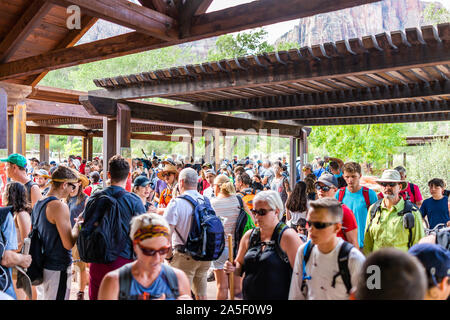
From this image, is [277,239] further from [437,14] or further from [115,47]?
[437,14]

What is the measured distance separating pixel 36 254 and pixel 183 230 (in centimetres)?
122

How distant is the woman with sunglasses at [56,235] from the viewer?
10.1ft

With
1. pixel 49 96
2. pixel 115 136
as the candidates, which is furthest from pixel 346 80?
pixel 49 96

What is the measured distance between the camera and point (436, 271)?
5.77 feet

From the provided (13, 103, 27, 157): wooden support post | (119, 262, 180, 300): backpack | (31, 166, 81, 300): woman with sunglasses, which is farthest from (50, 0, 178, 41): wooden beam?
(13, 103, 27, 157): wooden support post

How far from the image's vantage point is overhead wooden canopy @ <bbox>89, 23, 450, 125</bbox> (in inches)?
173

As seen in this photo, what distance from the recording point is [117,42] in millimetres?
4410

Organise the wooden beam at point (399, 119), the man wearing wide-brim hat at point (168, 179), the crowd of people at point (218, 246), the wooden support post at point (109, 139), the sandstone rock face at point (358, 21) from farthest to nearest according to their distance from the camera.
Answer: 1. the sandstone rock face at point (358, 21)
2. the wooden beam at point (399, 119)
3. the wooden support post at point (109, 139)
4. the man wearing wide-brim hat at point (168, 179)
5. the crowd of people at point (218, 246)

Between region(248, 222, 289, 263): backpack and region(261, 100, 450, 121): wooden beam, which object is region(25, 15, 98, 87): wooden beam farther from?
region(261, 100, 450, 121): wooden beam

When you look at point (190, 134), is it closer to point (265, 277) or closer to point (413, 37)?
point (413, 37)

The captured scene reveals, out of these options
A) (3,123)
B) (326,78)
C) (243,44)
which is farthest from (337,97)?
(243,44)

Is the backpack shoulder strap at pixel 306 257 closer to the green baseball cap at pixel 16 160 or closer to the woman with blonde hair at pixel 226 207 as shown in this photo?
the woman with blonde hair at pixel 226 207

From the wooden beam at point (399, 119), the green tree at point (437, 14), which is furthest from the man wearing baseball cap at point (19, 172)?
the green tree at point (437, 14)

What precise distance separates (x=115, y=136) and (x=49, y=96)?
12.9 feet
